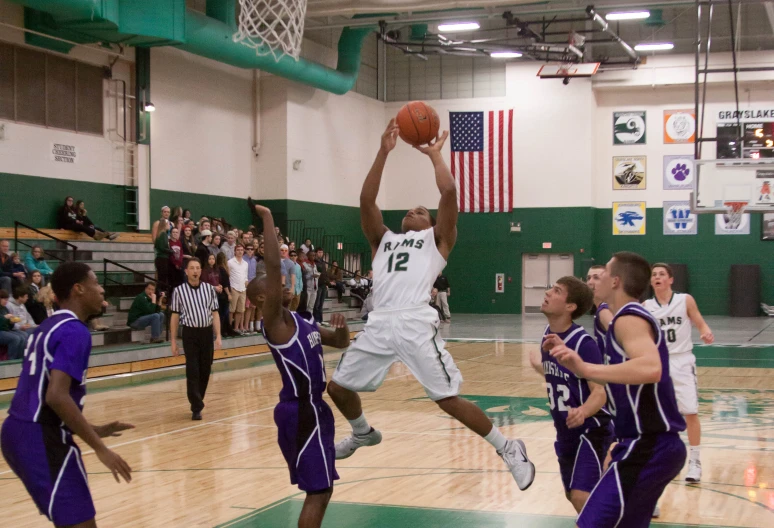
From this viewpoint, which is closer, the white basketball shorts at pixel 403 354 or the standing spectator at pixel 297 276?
the white basketball shorts at pixel 403 354

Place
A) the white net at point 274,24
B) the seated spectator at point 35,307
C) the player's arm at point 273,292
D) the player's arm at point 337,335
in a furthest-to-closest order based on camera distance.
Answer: the white net at point 274,24
the seated spectator at point 35,307
the player's arm at point 337,335
the player's arm at point 273,292

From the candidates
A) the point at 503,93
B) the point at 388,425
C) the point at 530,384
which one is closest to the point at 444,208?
the point at 388,425

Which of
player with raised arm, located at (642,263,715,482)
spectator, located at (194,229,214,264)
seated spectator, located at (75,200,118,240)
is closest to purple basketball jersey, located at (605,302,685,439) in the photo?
player with raised arm, located at (642,263,715,482)

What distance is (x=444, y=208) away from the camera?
18.3ft

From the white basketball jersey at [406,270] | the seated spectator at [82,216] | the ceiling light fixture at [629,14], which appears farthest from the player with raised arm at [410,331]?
the ceiling light fixture at [629,14]

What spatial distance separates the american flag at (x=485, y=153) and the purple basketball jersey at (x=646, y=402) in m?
24.1

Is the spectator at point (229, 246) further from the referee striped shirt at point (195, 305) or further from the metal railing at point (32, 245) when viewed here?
the referee striped shirt at point (195, 305)

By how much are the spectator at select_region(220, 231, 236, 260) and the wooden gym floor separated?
17.4ft

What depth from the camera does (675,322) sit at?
7316 millimetres

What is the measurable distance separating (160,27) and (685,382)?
492 inches

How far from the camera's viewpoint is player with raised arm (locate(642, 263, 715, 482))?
22.8 ft

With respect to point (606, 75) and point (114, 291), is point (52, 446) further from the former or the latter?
point (606, 75)

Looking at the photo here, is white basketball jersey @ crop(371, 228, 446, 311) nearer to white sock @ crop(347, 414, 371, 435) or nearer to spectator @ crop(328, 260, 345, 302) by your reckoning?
white sock @ crop(347, 414, 371, 435)

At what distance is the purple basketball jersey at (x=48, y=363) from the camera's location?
145 inches
